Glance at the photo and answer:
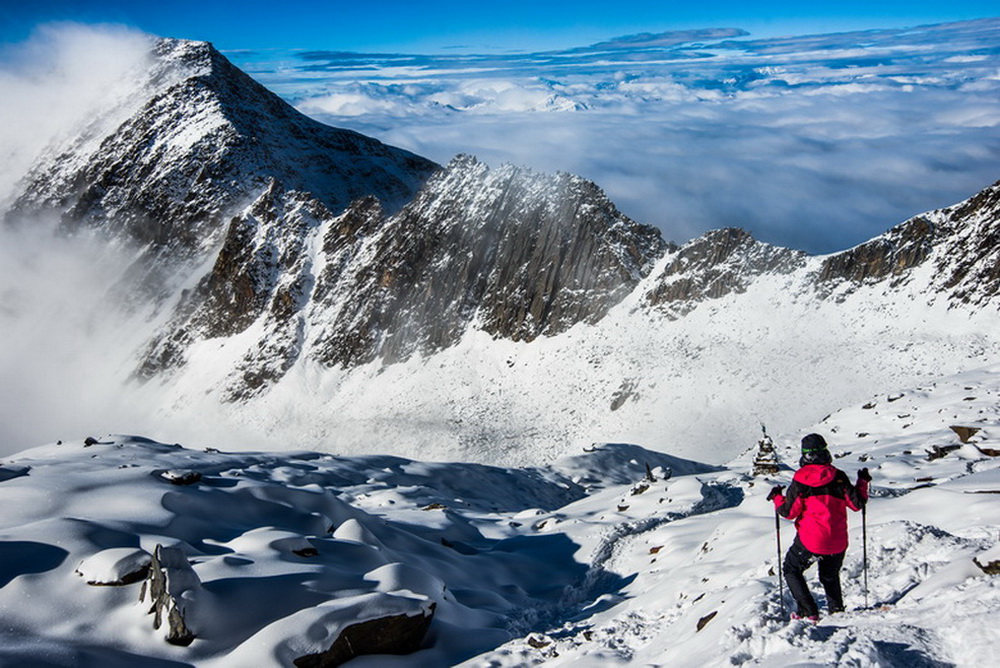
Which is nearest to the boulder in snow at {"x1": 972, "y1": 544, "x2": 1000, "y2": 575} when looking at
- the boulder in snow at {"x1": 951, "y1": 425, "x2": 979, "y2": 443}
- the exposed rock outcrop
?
the exposed rock outcrop

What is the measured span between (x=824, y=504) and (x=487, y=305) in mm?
64428

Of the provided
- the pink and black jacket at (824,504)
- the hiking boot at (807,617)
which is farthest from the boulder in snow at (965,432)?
the hiking boot at (807,617)

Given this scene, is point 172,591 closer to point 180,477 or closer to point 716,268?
point 180,477

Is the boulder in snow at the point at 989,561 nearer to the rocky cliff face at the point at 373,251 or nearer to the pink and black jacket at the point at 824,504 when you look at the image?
the pink and black jacket at the point at 824,504

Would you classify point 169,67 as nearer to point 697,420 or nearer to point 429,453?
point 429,453

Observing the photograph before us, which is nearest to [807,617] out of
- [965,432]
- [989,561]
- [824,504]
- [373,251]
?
[824,504]

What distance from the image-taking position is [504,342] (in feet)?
226

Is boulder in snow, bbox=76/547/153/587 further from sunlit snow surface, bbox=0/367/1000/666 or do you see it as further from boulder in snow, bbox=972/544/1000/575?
boulder in snow, bbox=972/544/1000/575

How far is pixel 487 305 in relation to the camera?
7250cm

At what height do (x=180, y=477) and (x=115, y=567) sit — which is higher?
(x=180, y=477)

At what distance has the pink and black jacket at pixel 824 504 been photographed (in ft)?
27.7

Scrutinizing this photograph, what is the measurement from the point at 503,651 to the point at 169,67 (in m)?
146

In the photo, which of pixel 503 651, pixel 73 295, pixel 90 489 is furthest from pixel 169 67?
pixel 503 651

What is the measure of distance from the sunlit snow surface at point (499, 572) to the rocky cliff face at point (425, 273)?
45.2m
